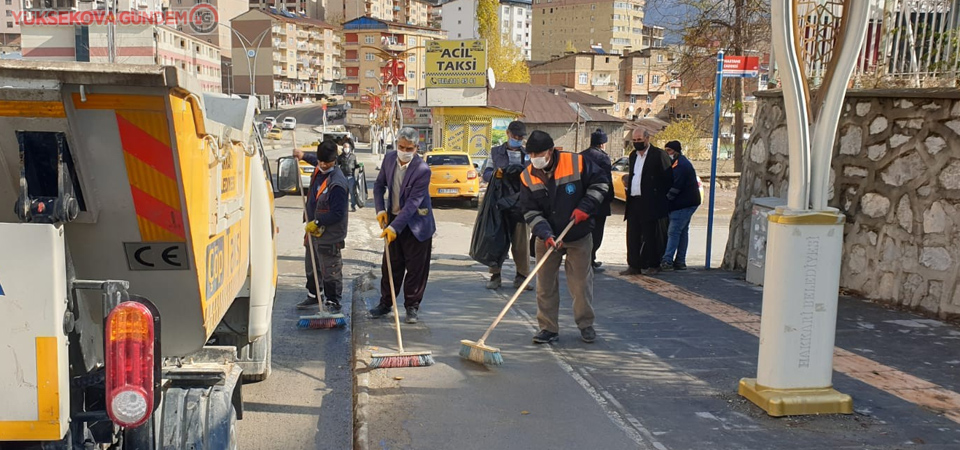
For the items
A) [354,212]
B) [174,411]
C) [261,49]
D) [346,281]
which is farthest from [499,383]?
[261,49]

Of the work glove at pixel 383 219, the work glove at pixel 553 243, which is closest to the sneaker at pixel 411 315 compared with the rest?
Result: the work glove at pixel 383 219

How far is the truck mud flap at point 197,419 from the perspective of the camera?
2.93 m

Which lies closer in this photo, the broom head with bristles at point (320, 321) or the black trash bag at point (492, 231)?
the broom head with bristles at point (320, 321)

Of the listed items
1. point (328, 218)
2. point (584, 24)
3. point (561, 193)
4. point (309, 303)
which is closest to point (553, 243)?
point (561, 193)

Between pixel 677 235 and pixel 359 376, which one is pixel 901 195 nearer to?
pixel 677 235

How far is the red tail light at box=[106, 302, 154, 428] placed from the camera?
2439 mm

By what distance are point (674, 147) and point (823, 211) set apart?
5.81 metres

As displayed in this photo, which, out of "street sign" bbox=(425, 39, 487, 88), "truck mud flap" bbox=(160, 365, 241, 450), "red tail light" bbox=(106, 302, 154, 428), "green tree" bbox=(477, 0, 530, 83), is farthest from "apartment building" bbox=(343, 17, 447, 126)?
"red tail light" bbox=(106, 302, 154, 428)

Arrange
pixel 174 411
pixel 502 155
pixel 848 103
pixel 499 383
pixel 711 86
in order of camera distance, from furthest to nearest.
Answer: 1. pixel 711 86
2. pixel 502 155
3. pixel 848 103
4. pixel 499 383
5. pixel 174 411

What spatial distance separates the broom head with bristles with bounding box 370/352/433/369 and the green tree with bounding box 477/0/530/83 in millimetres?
65804

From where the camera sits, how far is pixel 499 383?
5465 millimetres

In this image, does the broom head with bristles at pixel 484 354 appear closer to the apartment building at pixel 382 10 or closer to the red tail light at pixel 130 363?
the red tail light at pixel 130 363

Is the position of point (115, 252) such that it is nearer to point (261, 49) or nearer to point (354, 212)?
point (354, 212)

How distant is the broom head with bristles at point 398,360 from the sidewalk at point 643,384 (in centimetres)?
5
